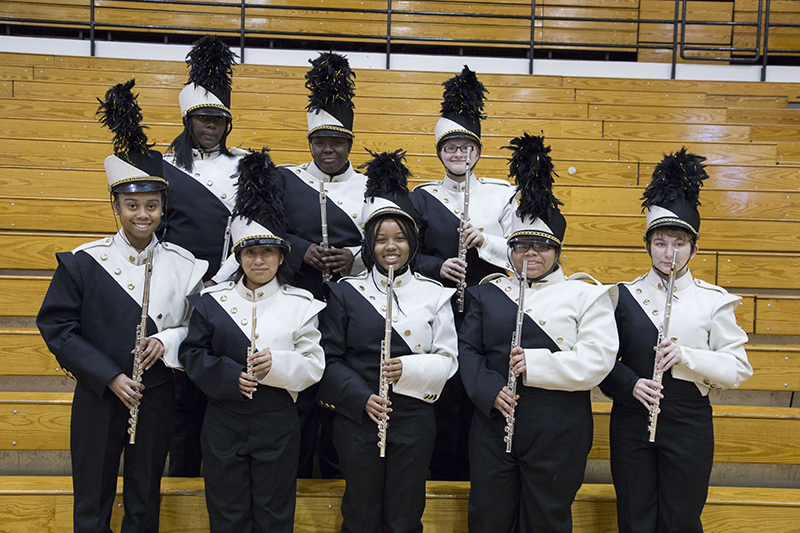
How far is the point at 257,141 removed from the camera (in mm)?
4680

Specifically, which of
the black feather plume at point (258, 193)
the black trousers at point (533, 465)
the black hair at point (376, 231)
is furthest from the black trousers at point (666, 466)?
the black feather plume at point (258, 193)

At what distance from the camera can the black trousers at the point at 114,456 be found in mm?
2314

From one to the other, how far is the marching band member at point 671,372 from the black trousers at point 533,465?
0.19 meters

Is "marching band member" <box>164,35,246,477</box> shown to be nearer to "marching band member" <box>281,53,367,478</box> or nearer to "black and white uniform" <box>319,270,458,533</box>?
"marching band member" <box>281,53,367,478</box>

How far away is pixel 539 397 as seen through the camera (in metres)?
2.36

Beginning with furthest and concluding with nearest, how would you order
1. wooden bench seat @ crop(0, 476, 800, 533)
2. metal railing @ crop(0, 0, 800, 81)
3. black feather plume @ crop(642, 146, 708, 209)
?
metal railing @ crop(0, 0, 800, 81)
wooden bench seat @ crop(0, 476, 800, 533)
black feather plume @ crop(642, 146, 708, 209)

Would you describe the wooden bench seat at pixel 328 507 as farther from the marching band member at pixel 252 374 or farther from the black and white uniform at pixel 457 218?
the black and white uniform at pixel 457 218

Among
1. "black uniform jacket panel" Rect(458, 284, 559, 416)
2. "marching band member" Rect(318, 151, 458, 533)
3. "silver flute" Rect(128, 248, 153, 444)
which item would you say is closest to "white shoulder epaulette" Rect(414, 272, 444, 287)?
"marching band member" Rect(318, 151, 458, 533)

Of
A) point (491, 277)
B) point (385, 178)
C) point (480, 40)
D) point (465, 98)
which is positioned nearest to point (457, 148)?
point (465, 98)

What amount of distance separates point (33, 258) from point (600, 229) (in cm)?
306

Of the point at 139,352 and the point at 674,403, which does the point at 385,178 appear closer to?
the point at 139,352

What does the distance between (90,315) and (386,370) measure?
1.02m

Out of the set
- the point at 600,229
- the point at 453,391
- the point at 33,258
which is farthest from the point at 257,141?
the point at 453,391

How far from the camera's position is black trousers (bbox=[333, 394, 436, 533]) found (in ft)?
7.77
